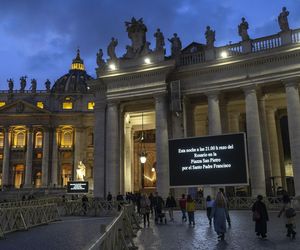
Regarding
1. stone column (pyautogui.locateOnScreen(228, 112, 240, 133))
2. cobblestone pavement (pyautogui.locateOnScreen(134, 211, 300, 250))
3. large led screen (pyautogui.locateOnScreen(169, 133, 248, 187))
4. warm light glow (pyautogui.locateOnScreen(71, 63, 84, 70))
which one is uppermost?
warm light glow (pyautogui.locateOnScreen(71, 63, 84, 70))

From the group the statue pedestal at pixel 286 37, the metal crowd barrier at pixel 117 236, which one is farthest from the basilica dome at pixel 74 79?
the metal crowd barrier at pixel 117 236

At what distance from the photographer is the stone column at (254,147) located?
25078mm

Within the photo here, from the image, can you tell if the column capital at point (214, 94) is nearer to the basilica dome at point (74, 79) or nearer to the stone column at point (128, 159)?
the stone column at point (128, 159)

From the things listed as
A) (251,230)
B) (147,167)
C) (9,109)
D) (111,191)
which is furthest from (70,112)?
(251,230)

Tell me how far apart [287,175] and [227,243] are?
82.4 ft

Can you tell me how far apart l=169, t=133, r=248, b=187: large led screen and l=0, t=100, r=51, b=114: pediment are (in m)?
57.1

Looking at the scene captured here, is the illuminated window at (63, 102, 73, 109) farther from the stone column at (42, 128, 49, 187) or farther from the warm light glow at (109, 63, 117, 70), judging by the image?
the warm light glow at (109, 63, 117, 70)

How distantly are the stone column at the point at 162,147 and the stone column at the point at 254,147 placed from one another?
6172 mm

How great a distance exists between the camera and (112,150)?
29.5 m

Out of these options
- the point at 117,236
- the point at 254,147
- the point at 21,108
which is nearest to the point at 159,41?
the point at 254,147

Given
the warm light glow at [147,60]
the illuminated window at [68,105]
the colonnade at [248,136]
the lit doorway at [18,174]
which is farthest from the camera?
the illuminated window at [68,105]

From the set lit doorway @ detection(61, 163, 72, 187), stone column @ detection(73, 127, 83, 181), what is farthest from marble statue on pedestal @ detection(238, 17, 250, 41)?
lit doorway @ detection(61, 163, 72, 187)

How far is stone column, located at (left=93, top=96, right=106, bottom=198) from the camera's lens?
2978 centimetres

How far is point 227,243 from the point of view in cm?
1088
